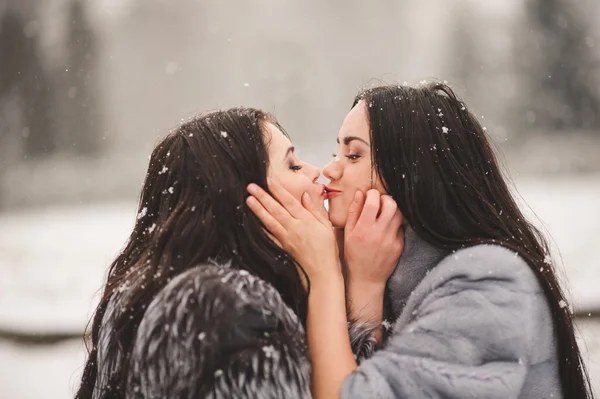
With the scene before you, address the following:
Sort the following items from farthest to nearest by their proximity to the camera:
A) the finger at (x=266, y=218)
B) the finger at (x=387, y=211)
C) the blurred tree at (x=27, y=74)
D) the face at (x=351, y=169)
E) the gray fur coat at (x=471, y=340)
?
the blurred tree at (x=27, y=74), the face at (x=351, y=169), the finger at (x=387, y=211), the finger at (x=266, y=218), the gray fur coat at (x=471, y=340)

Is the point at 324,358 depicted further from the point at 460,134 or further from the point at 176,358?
the point at 460,134

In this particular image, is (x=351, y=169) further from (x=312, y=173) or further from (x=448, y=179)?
(x=448, y=179)

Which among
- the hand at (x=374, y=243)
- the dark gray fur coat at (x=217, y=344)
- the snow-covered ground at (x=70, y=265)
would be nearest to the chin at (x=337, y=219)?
the hand at (x=374, y=243)

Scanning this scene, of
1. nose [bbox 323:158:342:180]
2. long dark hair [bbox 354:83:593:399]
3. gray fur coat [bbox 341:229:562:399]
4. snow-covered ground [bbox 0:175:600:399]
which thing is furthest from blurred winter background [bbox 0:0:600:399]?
gray fur coat [bbox 341:229:562:399]

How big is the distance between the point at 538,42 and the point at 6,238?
853cm

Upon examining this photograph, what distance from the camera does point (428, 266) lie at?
84.0 inches

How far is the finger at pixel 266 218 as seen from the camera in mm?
1976

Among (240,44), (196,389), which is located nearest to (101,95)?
(240,44)

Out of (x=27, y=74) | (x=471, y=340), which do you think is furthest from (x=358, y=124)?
(x=27, y=74)

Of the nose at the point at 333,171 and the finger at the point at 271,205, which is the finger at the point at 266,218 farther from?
the nose at the point at 333,171

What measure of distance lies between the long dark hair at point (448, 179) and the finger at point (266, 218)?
49 centimetres

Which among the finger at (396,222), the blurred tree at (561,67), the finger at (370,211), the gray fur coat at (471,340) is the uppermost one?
the blurred tree at (561,67)

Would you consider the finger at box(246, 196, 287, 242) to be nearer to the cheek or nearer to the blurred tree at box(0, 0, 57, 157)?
the cheek

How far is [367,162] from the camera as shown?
2.33 metres
